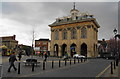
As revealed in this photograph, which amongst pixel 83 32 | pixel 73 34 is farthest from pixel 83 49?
pixel 83 32

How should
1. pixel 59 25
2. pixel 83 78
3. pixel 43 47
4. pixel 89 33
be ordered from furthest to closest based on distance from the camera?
1. pixel 43 47
2. pixel 59 25
3. pixel 89 33
4. pixel 83 78

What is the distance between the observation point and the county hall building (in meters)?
55.3

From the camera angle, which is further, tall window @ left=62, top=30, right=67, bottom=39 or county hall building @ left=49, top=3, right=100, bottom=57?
tall window @ left=62, top=30, right=67, bottom=39

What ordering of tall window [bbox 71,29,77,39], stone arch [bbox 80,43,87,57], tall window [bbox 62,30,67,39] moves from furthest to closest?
tall window [bbox 62,30,67,39] < stone arch [bbox 80,43,87,57] < tall window [bbox 71,29,77,39]

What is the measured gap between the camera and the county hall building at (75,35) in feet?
181

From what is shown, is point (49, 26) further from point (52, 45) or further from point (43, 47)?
point (43, 47)

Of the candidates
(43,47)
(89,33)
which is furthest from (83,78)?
(43,47)

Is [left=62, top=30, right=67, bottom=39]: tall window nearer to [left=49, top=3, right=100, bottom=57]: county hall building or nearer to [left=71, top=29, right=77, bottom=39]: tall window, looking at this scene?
[left=49, top=3, right=100, bottom=57]: county hall building

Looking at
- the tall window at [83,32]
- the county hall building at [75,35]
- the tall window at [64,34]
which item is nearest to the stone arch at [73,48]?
the county hall building at [75,35]

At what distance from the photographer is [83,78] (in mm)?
9695

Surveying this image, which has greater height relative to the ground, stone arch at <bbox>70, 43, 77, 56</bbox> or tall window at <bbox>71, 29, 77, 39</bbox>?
tall window at <bbox>71, 29, 77, 39</bbox>

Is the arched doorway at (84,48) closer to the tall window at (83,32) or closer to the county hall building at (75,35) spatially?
the county hall building at (75,35)

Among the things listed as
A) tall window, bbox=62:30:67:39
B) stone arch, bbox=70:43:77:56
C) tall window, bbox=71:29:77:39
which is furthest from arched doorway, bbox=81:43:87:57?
tall window, bbox=62:30:67:39

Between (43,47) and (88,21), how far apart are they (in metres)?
55.0
